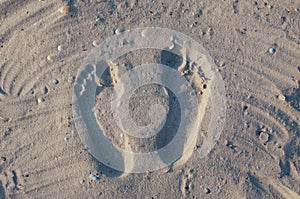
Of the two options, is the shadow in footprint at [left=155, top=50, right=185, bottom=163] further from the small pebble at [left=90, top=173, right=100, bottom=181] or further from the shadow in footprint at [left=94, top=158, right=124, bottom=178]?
the small pebble at [left=90, top=173, right=100, bottom=181]

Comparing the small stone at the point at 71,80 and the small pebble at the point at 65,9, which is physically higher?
the small pebble at the point at 65,9

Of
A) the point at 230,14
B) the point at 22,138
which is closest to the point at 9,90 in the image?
the point at 22,138

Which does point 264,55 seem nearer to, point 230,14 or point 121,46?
point 230,14

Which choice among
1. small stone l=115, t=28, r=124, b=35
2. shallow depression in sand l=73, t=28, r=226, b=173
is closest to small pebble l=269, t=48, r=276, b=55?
shallow depression in sand l=73, t=28, r=226, b=173

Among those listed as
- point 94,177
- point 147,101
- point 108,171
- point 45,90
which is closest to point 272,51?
point 147,101

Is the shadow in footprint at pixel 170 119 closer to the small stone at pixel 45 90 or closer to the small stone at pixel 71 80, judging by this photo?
the small stone at pixel 71 80

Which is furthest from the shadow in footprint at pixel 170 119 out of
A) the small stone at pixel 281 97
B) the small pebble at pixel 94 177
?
the small stone at pixel 281 97

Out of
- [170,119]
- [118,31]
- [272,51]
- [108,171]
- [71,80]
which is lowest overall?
[108,171]

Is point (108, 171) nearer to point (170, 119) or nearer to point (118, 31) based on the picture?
point (170, 119)
